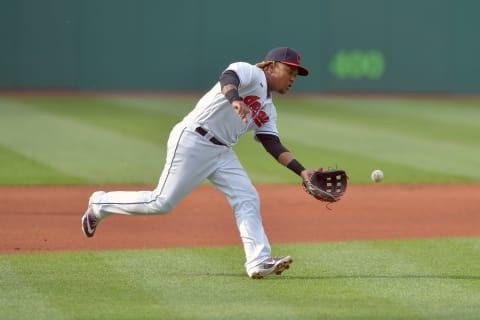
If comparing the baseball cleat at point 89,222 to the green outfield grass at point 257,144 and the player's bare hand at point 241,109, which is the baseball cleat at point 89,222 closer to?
the player's bare hand at point 241,109

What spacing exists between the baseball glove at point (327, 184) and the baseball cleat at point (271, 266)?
514 mm

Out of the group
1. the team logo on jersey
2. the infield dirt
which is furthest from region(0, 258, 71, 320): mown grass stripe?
the team logo on jersey

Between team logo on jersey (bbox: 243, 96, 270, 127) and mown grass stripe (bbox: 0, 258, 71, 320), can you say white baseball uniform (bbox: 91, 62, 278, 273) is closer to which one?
team logo on jersey (bbox: 243, 96, 270, 127)

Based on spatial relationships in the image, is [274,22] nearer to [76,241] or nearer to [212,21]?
[212,21]

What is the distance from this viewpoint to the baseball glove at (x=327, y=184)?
740 centimetres

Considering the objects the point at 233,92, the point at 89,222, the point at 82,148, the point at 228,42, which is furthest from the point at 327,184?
the point at 228,42

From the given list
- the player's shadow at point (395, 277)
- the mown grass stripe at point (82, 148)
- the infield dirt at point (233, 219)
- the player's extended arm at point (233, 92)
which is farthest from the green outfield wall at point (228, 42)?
the player's extended arm at point (233, 92)

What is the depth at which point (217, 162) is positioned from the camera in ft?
24.4

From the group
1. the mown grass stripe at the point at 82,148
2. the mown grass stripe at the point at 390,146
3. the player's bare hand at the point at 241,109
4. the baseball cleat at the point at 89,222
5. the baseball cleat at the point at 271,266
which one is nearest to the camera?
the player's bare hand at the point at 241,109

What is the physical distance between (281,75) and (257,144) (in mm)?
8897

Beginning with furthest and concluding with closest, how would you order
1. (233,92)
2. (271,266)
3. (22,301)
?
(271,266)
(233,92)
(22,301)

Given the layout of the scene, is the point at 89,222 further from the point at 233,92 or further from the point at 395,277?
the point at 395,277

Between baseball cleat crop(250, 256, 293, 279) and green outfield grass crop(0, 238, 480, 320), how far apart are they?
0.08m

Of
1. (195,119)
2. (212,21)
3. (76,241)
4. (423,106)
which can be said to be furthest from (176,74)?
(195,119)
